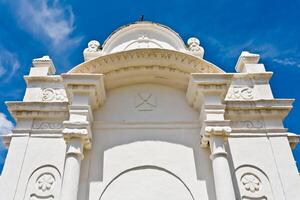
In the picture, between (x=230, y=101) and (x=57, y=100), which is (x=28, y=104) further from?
(x=230, y=101)

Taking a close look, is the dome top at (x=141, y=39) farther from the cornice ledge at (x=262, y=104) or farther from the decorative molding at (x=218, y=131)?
the decorative molding at (x=218, y=131)

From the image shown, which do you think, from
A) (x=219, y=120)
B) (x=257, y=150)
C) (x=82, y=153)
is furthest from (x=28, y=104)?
(x=257, y=150)

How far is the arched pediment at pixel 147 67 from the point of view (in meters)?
9.52

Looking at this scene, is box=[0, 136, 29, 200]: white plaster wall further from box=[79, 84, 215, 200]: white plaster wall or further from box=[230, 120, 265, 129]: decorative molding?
box=[230, 120, 265, 129]: decorative molding

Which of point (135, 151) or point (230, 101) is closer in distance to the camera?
point (135, 151)

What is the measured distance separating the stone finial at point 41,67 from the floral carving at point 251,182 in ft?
21.9

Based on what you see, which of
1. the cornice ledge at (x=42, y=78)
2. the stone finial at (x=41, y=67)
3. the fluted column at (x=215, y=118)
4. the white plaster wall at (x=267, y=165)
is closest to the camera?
the fluted column at (x=215, y=118)

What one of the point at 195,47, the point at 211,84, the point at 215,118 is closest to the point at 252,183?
the point at 215,118

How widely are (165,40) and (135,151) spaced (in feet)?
17.3

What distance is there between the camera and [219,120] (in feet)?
27.9

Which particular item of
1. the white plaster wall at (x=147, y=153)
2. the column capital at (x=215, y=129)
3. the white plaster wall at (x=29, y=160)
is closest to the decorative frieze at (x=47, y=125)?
the white plaster wall at (x=29, y=160)

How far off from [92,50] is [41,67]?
6.87 feet

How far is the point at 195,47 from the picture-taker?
11906 mm

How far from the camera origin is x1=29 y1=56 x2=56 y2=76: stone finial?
10.6 metres
